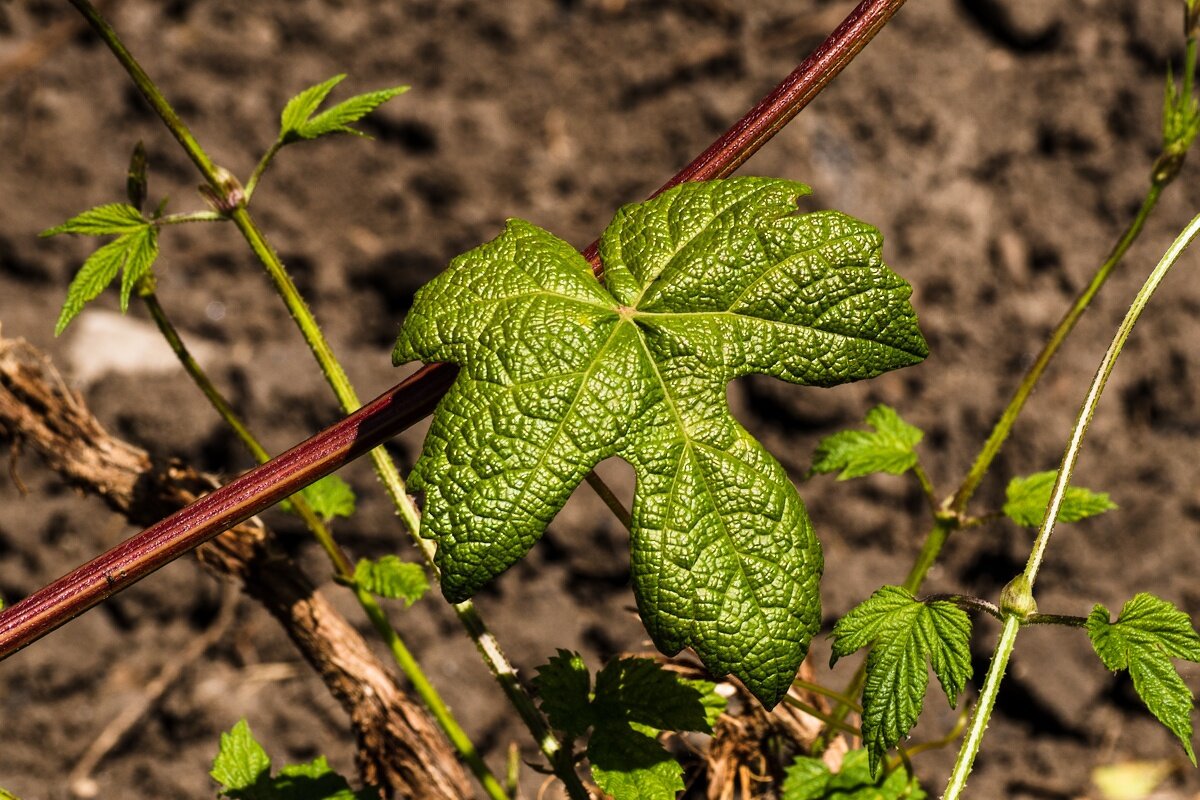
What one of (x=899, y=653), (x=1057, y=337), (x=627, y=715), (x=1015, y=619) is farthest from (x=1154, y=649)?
(x=627, y=715)

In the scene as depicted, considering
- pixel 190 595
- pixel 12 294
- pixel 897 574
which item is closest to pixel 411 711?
pixel 190 595

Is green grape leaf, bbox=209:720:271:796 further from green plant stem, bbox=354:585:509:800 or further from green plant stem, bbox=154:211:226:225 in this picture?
green plant stem, bbox=154:211:226:225

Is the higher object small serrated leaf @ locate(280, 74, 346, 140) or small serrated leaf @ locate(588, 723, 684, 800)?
small serrated leaf @ locate(280, 74, 346, 140)

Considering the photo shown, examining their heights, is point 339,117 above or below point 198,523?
above

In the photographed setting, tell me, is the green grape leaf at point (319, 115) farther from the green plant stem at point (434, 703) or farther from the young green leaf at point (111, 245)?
the green plant stem at point (434, 703)

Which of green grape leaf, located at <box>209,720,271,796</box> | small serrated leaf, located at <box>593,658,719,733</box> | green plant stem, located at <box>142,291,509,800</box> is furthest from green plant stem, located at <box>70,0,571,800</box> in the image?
green grape leaf, located at <box>209,720,271,796</box>

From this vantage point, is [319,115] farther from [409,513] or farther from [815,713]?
[815,713]
